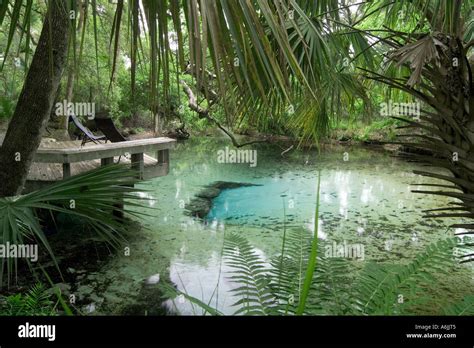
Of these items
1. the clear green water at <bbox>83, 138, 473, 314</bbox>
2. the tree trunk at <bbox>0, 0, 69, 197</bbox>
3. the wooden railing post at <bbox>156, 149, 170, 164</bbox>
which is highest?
the tree trunk at <bbox>0, 0, 69, 197</bbox>

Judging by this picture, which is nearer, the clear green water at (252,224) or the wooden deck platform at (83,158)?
the clear green water at (252,224)

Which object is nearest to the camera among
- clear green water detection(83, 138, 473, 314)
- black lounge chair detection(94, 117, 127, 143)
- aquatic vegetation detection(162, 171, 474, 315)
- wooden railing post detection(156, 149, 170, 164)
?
aquatic vegetation detection(162, 171, 474, 315)

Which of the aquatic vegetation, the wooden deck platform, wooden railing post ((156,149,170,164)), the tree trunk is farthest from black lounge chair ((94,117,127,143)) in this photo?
the aquatic vegetation

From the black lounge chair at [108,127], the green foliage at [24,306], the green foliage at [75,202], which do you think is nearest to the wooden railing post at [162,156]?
the black lounge chair at [108,127]

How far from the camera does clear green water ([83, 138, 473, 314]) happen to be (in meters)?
2.94

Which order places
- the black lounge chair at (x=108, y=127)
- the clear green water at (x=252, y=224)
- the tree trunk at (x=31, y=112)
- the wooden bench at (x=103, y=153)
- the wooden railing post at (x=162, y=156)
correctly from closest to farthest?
the tree trunk at (x=31, y=112), the clear green water at (x=252, y=224), the wooden bench at (x=103, y=153), the wooden railing post at (x=162, y=156), the black lounge chair at (x=108, y=127)

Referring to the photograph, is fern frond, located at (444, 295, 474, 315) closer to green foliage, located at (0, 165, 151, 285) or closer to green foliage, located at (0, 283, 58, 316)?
green foliage, located at (0, 165, 151, 285)

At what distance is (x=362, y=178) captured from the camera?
323 inches

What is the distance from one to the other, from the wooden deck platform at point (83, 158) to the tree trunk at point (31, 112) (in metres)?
0.70

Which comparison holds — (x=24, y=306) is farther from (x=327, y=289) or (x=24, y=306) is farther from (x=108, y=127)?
(x=108, y=127)

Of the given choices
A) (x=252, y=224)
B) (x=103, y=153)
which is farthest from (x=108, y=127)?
(x=252, y=224)

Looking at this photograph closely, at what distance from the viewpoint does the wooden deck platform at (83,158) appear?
3451 mm

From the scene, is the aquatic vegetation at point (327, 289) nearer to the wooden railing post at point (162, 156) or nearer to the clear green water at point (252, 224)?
the clear green water at point (252, 224)

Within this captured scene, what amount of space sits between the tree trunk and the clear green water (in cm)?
99
